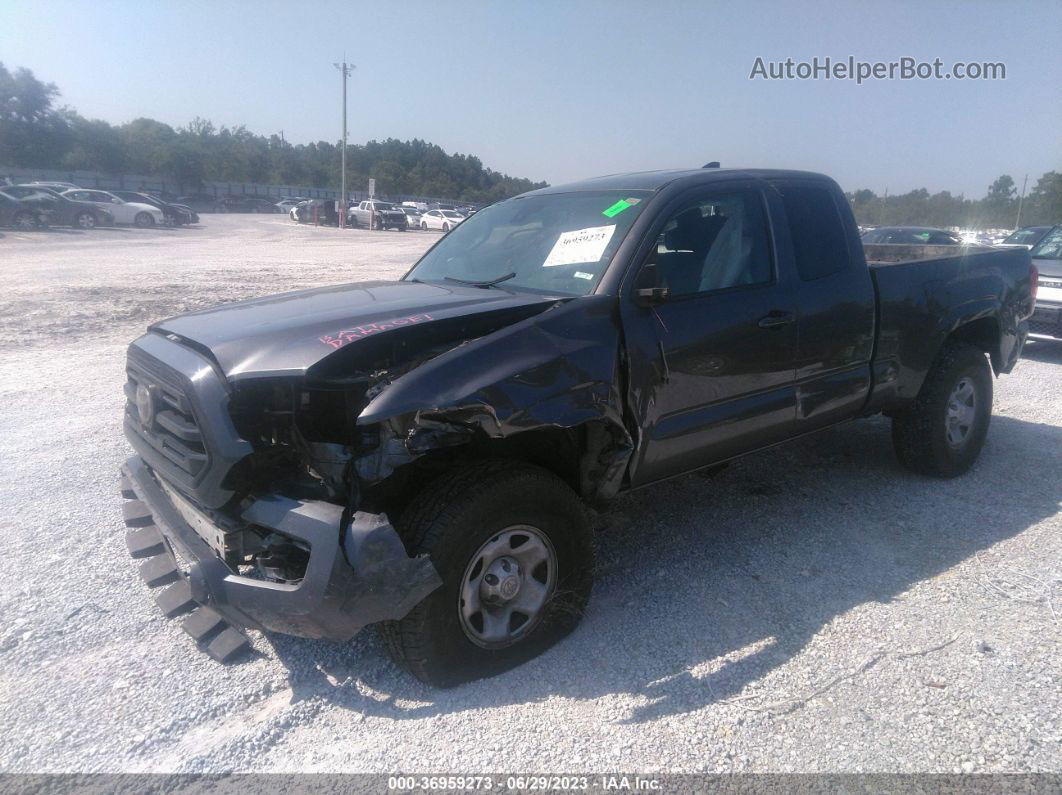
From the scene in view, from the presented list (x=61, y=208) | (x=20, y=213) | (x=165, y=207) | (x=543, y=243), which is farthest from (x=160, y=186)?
(x=543, y=243)

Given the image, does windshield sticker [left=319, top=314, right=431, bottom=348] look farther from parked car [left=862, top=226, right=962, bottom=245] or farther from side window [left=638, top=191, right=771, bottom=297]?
parked car [left=862, top=226, right=962, bottom=245]

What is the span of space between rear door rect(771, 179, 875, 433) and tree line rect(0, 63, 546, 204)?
182 ft

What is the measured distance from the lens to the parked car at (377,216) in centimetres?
4322

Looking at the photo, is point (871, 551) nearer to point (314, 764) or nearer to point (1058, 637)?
point (1058, 637)

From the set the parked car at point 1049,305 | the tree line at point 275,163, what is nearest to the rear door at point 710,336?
the parked car at point 1049,305

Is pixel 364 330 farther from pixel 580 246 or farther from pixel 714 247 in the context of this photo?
pixel 714 247

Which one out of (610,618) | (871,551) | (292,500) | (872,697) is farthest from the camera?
(871,551)

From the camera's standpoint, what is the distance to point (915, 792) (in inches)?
95.7

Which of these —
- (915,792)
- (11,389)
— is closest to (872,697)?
(915,792)

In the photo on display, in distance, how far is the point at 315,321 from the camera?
3057 millimetres

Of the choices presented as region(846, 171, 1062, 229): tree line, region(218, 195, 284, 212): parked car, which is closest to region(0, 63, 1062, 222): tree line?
region(846, 171, 1062, 229): tree line

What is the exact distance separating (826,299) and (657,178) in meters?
1.17

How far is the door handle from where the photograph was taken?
3807 mm

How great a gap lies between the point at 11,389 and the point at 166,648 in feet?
17.0
